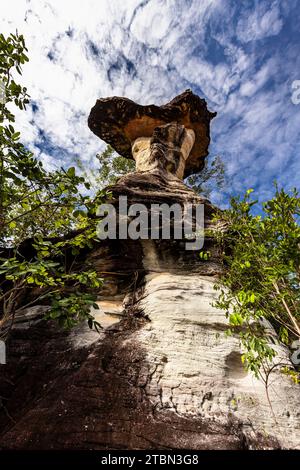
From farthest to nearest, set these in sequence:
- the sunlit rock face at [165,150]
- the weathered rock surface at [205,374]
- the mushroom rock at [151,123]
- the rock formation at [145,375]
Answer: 1. the mushroom rock at [151,123]
2. the sunlit rock face at [165,150]
3. the weathered rock surface at [205,374]
4. the rock formation at [145,375]

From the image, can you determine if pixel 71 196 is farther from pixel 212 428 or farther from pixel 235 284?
pixel 212 428

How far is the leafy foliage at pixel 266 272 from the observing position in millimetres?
2867

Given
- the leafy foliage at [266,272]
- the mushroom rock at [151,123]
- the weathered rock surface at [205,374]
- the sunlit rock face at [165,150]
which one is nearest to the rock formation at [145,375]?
the weathered rock surface at [205,374]

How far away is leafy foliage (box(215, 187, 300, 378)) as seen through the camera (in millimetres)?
2867

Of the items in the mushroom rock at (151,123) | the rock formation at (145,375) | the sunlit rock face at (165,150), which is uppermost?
the mushroom rock at (151,123)

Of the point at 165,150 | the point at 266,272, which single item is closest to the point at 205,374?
the point at 266,272

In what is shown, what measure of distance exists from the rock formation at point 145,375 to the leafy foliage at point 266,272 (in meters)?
0.42

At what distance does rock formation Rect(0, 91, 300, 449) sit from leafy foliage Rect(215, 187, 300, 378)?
42cm

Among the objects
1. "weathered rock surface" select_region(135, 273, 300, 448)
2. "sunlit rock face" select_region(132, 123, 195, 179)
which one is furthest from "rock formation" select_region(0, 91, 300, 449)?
"sunlit rock face" select_region(132, 123, 195, 179)

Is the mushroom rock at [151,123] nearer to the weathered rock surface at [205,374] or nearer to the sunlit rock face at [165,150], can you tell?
the sunlit rock face at [165,150]

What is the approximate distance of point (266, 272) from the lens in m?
3.08

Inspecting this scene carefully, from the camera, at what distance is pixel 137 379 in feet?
10.3

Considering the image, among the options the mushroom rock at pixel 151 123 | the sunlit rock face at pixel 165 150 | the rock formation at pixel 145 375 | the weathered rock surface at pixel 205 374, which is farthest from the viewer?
the mushroom rock at pixel 151 123

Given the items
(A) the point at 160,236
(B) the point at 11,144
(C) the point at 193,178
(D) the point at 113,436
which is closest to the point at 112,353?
(D) the point at 113,436
